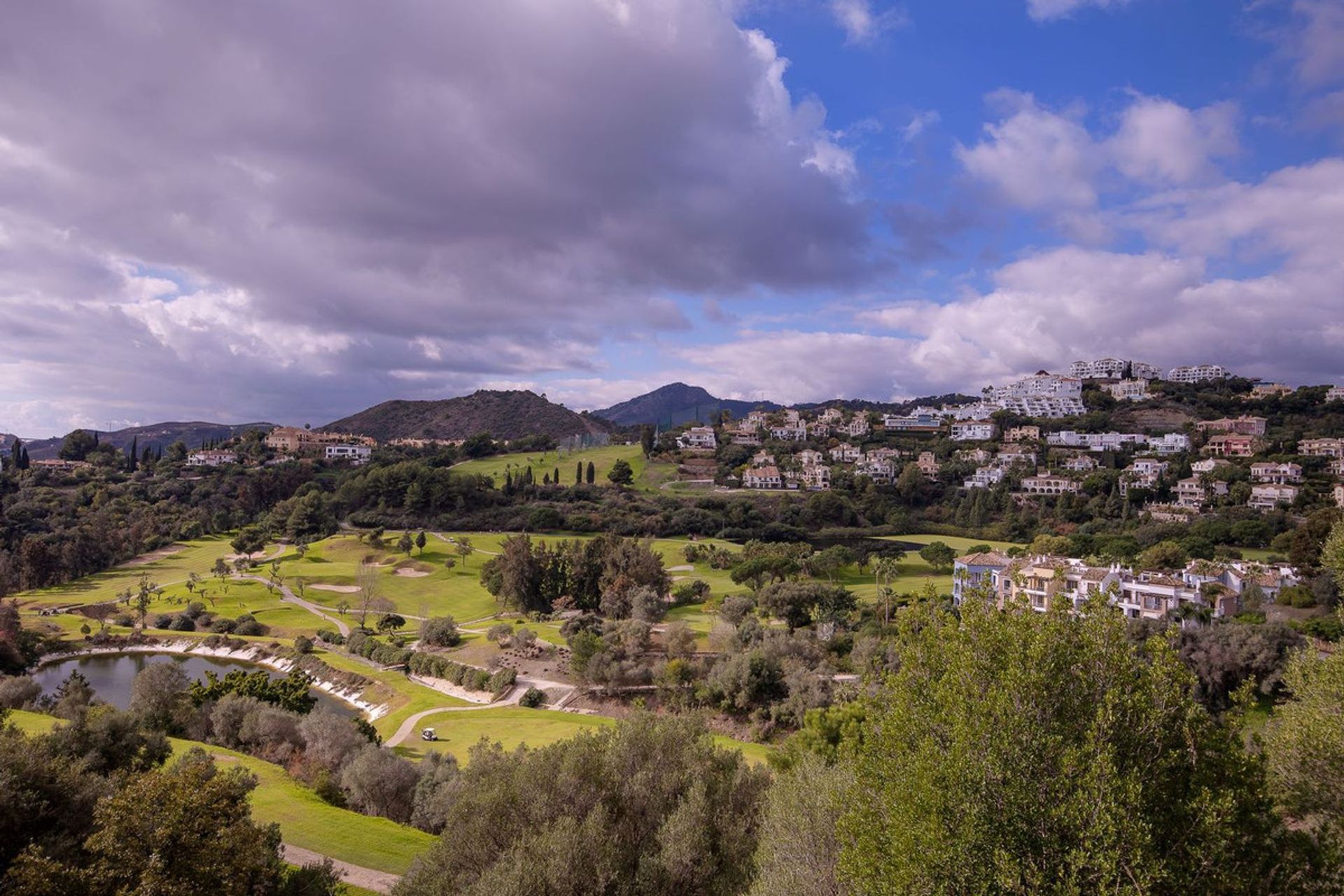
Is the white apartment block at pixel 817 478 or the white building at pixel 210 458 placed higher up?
the white building at pixel 210 458

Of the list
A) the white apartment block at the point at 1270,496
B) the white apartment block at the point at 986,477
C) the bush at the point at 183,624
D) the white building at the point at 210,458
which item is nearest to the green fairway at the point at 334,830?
the bush at the point at 183,624

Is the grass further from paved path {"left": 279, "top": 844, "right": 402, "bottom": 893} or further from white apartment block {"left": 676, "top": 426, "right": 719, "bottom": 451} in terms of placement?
white apartment block {"left": 676, "top": 426, "right": 719, "bottom": 451}

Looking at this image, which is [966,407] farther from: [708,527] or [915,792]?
[915,792]

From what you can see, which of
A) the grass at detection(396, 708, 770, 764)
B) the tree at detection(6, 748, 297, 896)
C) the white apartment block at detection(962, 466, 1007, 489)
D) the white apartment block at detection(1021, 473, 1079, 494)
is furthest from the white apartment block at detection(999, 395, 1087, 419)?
the tree at detection(6, 748, 297, 896)

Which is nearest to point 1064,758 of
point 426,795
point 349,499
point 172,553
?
point 426,795

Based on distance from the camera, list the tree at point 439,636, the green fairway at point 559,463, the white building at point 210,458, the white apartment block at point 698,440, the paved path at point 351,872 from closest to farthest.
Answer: the paved path at point 351,872 < the tree at point 439,636 < the green fairway at point 559,463 < the white building at point 210,458 < the white apartment block at point 698,440

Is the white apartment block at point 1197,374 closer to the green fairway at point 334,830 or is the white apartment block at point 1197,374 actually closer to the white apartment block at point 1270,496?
the white apartment block at point 1270,496
